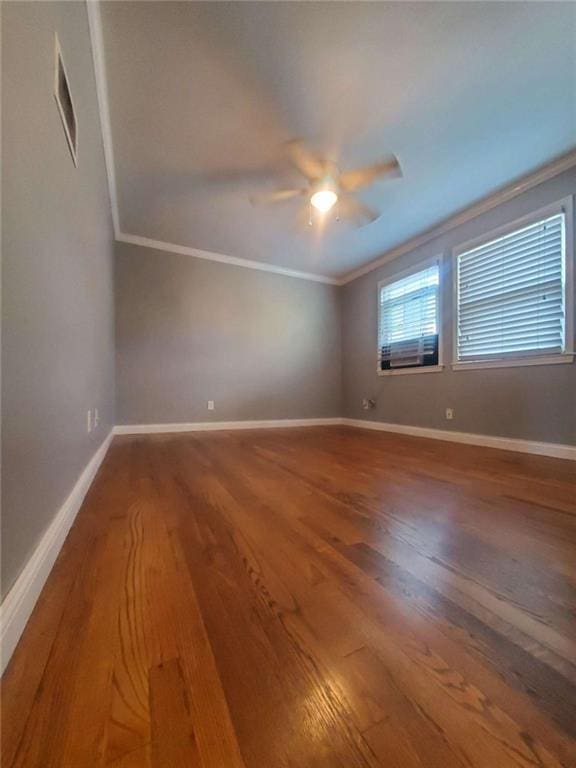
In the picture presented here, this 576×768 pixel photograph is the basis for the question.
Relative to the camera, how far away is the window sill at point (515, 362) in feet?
7.25

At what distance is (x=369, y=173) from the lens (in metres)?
1.88

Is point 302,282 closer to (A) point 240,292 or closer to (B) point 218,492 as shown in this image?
(A) point 240,292

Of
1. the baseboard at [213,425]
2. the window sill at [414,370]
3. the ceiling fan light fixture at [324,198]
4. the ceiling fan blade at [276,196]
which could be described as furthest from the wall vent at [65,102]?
the window sill at [414,370]

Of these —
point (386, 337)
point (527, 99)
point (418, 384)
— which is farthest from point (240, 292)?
point (527, 99)

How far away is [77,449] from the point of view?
1.21 meters

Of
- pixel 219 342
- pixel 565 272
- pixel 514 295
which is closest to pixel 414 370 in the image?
pixel 514 295

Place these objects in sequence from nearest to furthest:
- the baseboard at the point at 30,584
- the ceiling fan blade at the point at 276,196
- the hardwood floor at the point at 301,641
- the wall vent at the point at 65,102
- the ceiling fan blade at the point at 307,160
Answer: the hardwood floor at the point at 301,641 → the baseboard at the point at 30,584 → the wall vent at the point at 65,102 → the ceiling fan blade at the point at 307,160 → the ceiling fan blade at the point at 276,196

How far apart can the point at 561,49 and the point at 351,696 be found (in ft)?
9.10

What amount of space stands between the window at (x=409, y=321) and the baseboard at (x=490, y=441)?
0.71 meters

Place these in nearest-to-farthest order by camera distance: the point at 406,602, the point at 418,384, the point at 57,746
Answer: the point at 57,746, the point at 406,602, the point at 418,384

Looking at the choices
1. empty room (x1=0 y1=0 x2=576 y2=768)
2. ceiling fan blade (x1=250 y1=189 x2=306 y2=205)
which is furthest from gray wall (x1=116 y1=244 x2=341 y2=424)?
ceiling fan blade (x1=250 y1=189 x2=306 y2=205)

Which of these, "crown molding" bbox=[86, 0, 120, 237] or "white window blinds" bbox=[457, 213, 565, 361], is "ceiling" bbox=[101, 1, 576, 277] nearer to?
"crown molding" bbox=[86, 0, 120, 237]

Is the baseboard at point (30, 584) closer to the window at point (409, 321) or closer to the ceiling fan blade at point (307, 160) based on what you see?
the ceiling fan blade at point (307, 160)

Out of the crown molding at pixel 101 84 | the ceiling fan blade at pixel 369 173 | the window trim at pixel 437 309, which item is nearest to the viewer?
the crown molding at pixel 101 84
